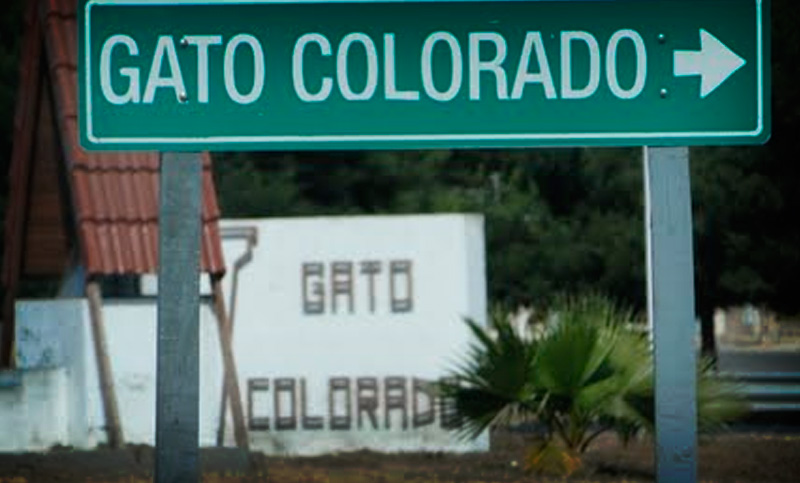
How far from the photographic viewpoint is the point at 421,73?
6457 millimetres

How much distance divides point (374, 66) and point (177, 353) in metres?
1.07

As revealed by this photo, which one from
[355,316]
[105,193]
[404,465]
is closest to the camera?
[404,465]

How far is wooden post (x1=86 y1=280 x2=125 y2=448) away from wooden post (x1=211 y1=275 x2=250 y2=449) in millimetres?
1277

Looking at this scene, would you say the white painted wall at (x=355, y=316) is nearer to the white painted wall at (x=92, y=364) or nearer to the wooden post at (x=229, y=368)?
the white painted wall at (x=92, y=364)

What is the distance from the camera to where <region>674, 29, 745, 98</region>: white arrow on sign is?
641 cm

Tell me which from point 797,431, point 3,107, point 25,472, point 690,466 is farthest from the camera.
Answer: point 3,107

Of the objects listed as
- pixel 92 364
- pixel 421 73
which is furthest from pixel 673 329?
pixel 92 364

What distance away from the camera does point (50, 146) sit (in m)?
24.1

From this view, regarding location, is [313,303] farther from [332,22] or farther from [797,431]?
[332,22]

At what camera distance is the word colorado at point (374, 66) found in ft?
21.1

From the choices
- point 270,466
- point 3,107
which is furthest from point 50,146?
point 3,107

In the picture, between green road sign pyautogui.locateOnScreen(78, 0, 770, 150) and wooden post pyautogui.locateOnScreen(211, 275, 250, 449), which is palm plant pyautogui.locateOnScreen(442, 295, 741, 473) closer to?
wooden post pyautogui.locateOnScreen(211, 275, 250, 449)

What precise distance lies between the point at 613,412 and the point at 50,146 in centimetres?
906

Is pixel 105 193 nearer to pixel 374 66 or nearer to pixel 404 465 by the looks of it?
pixel 404 465
